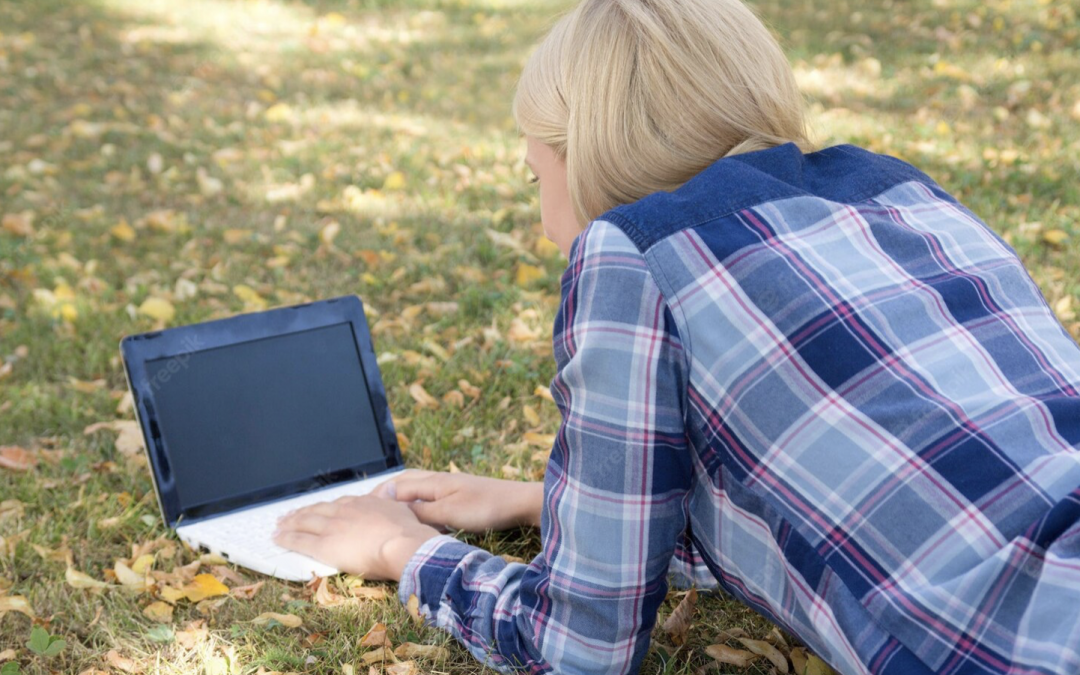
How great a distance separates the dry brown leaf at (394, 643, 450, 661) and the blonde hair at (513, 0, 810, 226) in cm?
93

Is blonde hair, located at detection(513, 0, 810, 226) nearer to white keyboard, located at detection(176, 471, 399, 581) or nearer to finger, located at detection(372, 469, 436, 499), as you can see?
finger, located at detection(372, 469, 436, 499)

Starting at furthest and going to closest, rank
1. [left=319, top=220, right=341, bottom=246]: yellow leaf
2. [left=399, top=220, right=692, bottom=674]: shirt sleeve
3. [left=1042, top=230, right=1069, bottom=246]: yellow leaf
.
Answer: [left=319, top=220, right=341, bottom=246]: yellow leaf
[left=1042, top=230, right=1069, bottom=246]: yellow leaf
[left=399, top=220, right=692, bottom=674]: shirt sleeve

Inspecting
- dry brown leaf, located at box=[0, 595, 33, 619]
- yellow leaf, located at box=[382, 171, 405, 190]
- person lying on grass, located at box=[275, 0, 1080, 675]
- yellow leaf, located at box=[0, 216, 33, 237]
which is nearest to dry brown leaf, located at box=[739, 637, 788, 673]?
person lying on grass, located at box=[275, 0, 1080, 675]

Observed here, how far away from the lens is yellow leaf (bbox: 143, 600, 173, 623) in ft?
7.34

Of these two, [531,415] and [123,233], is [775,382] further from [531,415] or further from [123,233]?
[123,233]

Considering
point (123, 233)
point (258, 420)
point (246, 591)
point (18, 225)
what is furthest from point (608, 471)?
point (18, 225)

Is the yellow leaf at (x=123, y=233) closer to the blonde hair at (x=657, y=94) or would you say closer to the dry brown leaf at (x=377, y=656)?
the dry brown leaf at (x=377, y=656)

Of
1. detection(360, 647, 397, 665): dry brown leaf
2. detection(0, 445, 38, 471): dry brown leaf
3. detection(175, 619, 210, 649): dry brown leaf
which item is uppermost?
detection(0, 445, 38, 471): dry brown leaf

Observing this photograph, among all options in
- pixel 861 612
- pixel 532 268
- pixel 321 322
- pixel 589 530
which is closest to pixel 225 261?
pixel 532 268

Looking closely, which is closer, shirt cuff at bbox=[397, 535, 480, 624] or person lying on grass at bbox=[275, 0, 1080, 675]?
person lying on grass at bbox=[275, 0, 1080, 675]

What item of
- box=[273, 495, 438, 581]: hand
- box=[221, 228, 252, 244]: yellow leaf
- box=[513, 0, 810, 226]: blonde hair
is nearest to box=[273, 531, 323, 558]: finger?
box=[273, 495, 438, 581]: hand

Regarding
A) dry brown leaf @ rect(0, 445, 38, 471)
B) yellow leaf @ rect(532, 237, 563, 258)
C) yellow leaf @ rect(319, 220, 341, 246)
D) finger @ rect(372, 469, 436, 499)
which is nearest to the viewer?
finger @ rect(372, 469, 436, 499)

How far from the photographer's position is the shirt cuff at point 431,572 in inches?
81.3

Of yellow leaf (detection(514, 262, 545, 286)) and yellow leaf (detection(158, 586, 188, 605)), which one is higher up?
yellow leaf (detection(514, 262, 545, 286))
